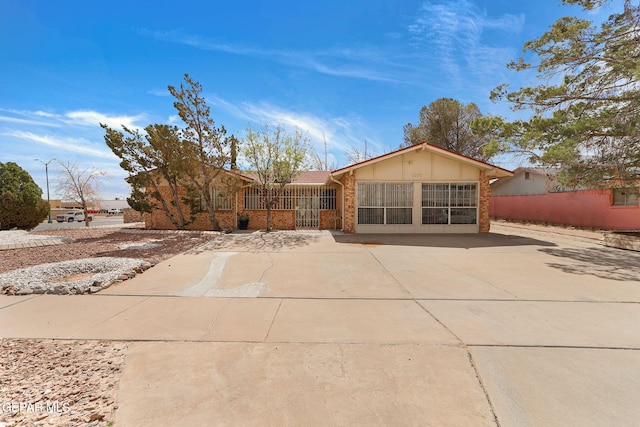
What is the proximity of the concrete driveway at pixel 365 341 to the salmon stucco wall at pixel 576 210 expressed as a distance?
1149 cm

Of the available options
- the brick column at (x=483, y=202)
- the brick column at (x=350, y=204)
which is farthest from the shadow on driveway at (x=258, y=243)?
the brick column at (x=483, y=202)

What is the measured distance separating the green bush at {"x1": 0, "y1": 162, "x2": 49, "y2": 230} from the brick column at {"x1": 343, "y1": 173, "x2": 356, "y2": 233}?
50.5 ft

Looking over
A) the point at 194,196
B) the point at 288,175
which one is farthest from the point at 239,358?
the point at 194,196

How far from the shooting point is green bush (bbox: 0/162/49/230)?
1312 cm

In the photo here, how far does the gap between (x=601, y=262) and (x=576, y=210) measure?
503 inches

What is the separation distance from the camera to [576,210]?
688 inches

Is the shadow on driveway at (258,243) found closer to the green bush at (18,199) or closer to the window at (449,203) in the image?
the window at (449,203)

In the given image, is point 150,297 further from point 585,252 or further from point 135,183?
point 585,252

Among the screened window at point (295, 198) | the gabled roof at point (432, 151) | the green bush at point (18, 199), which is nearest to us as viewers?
the gabled roof at point (432, 151)

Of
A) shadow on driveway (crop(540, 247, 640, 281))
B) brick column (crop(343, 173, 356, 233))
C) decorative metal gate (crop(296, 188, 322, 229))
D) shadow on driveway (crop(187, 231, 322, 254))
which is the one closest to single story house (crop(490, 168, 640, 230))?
shadow on driveway (crop(540, 247, 640, 281))

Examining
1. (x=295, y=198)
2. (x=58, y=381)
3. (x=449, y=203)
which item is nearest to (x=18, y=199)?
(x=295, y=198)

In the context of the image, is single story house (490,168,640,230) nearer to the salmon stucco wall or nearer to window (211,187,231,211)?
the salmon stucco wall

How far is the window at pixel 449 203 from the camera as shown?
13648mm

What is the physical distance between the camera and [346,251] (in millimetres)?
9180
